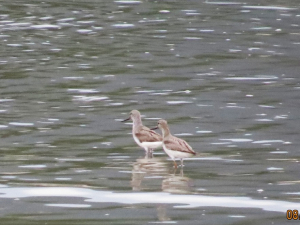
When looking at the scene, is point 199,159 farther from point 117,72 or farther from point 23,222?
point 117,72

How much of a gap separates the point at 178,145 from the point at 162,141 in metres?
1.28

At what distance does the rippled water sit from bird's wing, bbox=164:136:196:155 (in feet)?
1.31

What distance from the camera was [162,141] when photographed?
15922mm

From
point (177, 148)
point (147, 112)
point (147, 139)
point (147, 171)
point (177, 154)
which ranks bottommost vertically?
point (147, 112)

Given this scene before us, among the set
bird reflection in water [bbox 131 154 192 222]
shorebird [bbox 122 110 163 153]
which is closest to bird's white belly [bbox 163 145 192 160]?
bird reflection in water [bbox 131 154 192 222]

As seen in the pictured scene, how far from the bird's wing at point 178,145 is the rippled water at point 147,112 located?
1.31 feet

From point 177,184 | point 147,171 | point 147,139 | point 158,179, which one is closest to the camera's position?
point 177,184

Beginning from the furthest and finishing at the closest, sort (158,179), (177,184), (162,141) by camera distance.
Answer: (162,141) → (158,179) → (177,184)

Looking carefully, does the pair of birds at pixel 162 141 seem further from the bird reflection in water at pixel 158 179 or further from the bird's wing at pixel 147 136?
the bird reflection in water at pixel 158 179

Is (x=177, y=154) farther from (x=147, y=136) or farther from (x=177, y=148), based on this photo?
(x=147, y=136)

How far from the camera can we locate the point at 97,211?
12.1m

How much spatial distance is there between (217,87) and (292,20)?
14.3 m

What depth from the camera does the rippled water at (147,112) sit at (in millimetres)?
12477

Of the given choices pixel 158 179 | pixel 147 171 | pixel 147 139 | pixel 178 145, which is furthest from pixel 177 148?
pixel 147 139
